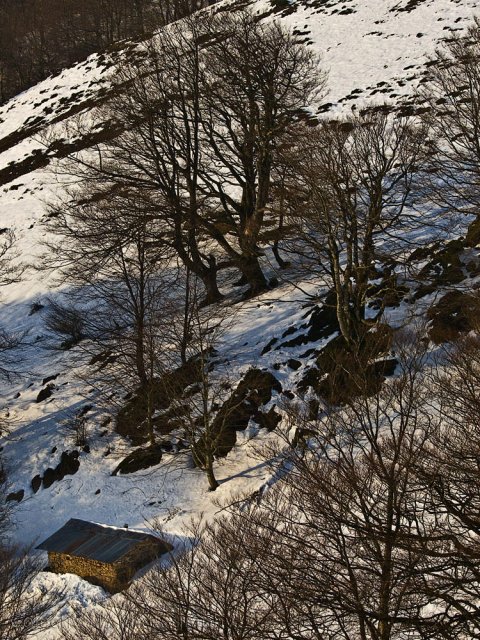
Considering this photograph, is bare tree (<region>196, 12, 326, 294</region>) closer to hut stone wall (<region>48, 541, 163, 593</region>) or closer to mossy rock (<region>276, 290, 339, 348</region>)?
mossy rock (<region>276, 290, 339, 348</region>)

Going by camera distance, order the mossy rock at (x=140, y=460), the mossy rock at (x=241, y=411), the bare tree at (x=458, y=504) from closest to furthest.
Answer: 1. the bare tree at (x=458, y=504)
2. the mossy rock at (x=241, y=411)
3. the mossy rock at (x=140, y=460)

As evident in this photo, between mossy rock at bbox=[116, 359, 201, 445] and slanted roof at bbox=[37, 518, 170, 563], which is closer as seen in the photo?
slanted roof at bbox=[37, 518, 170, 563]

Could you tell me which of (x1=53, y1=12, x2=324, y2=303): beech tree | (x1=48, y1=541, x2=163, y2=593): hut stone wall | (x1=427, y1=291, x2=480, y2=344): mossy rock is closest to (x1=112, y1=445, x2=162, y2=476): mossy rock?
(x1=48, y1=541, x2=163, y2=593): hut stone wall

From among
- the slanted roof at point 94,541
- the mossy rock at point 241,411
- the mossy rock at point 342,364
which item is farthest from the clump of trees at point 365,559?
the mossy rock at point 241,411

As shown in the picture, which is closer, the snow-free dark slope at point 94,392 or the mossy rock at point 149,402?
the snow-free dark slope at point 94,392

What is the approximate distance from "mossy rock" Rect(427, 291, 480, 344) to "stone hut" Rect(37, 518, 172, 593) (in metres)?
7.21

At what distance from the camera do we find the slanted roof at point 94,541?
1254cm

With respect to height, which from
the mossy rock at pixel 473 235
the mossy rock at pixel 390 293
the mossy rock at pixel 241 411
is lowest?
the mossy rock at pixel 241 411

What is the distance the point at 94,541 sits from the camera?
13211 mm

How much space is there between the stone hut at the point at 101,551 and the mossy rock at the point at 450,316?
23.7ft

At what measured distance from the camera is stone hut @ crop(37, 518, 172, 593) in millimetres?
12266

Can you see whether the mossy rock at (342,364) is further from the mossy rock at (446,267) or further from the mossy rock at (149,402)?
Answer: the mossy rock at (149,402)

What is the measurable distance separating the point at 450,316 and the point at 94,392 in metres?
10.2

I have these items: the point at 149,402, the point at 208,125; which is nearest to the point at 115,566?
the point at 149,402
